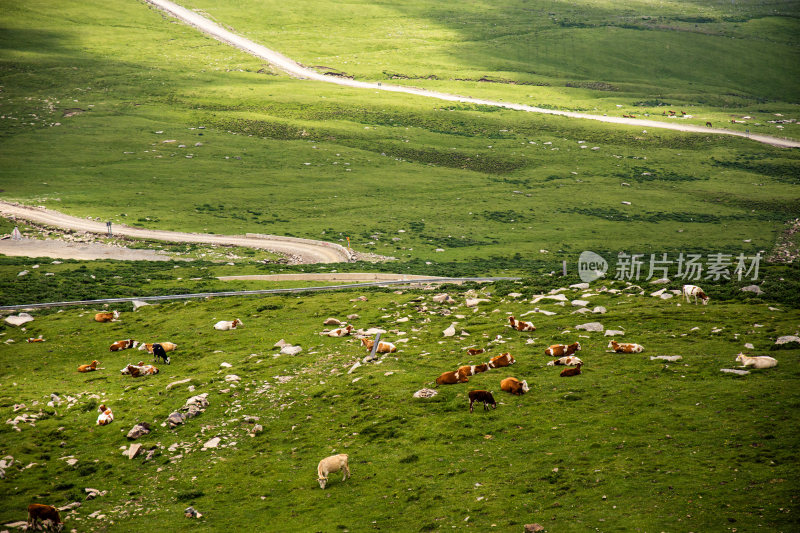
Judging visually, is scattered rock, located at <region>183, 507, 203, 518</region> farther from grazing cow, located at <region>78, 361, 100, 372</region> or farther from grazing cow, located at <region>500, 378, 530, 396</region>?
grazing cow, located at <region>78, 361, 100, 372</region>

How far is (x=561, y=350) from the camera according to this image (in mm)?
27812

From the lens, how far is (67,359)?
3444 cm

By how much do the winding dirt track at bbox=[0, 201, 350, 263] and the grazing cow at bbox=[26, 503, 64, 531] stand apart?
147 ft

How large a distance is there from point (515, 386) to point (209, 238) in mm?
51514

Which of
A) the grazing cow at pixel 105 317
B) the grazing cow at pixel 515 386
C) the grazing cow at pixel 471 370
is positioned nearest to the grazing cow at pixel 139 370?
the grazing cow at pixel 105 317

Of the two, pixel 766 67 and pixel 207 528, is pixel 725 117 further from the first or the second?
pixel 207 528

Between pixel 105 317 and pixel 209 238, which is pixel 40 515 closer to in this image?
pixel 105 317

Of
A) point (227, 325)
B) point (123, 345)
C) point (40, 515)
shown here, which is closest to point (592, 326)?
point (227, 325)

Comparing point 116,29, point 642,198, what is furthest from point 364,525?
point 116,29

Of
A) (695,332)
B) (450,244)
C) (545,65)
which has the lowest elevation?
(450,244)

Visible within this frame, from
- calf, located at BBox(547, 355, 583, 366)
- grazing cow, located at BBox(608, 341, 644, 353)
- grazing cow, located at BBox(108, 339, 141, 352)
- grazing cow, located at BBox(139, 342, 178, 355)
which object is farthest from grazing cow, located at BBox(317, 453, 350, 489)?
grazing cow, located at BBox(108, 339, 141, 352)

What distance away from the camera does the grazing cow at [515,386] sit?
2448 cm

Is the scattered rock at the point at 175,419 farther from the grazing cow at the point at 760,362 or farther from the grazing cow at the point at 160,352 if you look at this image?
the grazing cow at the point at 760,362

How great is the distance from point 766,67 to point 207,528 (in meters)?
202
